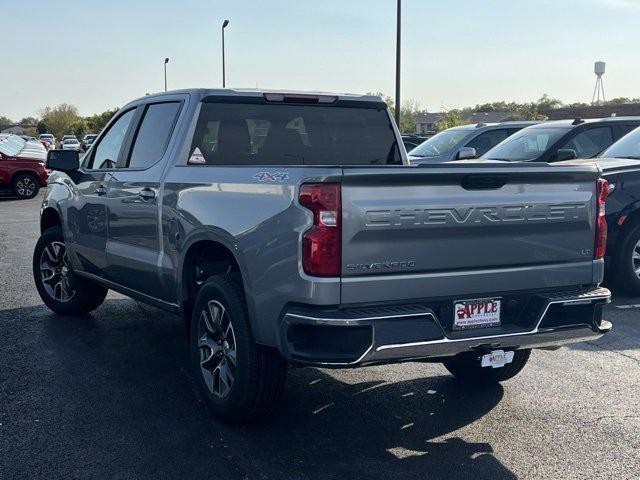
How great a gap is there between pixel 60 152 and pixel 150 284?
1.93m

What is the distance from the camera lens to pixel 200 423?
16.0ft

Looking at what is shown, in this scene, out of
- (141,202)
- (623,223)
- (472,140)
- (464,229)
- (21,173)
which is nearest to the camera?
(464,229)

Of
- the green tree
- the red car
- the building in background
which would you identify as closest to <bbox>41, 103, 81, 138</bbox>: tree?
the green tree

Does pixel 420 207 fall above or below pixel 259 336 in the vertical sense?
above

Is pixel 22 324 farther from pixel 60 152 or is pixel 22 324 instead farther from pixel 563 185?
pixel 563 185

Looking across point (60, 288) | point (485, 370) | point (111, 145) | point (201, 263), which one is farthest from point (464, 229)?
point (60, 288)

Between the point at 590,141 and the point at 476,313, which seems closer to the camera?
the point at 476,313

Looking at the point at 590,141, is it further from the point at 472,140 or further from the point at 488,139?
the point at 488,139

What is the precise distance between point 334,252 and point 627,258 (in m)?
5.55

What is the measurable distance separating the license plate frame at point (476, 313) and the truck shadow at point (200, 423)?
0.70m

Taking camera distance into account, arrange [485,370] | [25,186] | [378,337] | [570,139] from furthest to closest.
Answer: [25,186] → [570,139] → [485,370] → [378,337]

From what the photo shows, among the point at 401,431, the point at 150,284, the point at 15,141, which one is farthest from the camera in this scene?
the point at 15,141

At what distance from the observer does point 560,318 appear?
461 cm

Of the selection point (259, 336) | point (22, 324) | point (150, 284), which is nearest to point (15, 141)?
point (22, 324)
